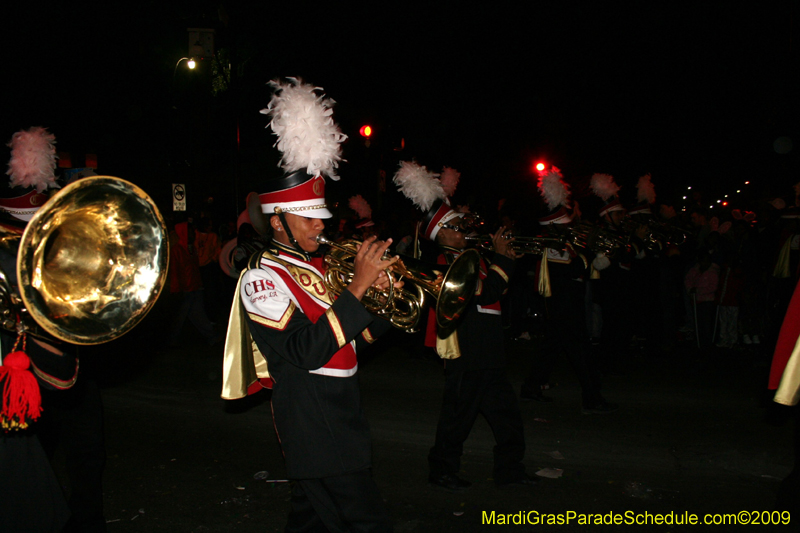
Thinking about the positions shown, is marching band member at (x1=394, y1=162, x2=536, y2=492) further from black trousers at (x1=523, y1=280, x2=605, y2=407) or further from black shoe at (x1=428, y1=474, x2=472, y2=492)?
black trousers at (x1=523, y1=280, x2=605, y2=407)

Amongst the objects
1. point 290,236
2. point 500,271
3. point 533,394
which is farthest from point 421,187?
point 533,394

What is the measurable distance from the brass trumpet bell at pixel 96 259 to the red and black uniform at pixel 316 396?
0.51m

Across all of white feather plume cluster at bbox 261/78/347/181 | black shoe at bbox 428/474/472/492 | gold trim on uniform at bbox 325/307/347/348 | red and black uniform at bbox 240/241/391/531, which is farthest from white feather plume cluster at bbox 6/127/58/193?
black shoe at bbox 428/474/472/492

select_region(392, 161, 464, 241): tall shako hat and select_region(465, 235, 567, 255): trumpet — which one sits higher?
select_region(392, 161, 464, 241): tall shako hat

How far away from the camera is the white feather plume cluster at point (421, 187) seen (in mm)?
4719

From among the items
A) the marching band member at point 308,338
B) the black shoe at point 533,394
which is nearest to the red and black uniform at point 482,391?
the marching band member at point 308,338

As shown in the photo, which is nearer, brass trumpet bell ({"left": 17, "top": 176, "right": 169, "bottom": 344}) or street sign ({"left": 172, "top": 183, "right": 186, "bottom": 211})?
brass trumpet bell ({"left": 17, "top": 176, "right": 169, "bottom": 344})

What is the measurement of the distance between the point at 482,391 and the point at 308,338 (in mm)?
1976

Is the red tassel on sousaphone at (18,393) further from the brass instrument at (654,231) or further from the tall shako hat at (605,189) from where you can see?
the brass instrument at (654,231)

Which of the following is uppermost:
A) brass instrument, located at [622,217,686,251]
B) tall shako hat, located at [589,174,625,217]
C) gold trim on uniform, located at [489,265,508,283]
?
tall shako hat, located at [589,174,625,217]

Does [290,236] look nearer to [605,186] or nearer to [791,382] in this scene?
[791,382]

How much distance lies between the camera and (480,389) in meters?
4.04

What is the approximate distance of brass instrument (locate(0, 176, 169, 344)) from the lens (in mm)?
1780

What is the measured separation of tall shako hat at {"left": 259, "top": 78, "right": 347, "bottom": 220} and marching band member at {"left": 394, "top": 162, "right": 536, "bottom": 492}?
1.47m
